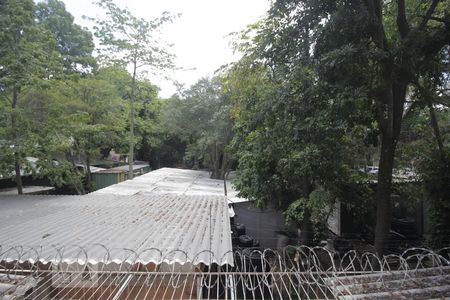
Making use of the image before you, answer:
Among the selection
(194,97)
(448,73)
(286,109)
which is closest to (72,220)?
(286,109)

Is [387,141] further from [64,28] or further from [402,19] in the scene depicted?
[64,28]

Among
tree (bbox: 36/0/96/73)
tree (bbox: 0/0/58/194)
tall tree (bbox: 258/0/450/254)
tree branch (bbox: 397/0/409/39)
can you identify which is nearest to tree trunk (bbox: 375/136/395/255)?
tall tree (bbox: 258/0/450/254)

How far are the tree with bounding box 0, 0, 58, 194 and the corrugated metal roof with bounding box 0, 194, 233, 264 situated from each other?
6.73ft

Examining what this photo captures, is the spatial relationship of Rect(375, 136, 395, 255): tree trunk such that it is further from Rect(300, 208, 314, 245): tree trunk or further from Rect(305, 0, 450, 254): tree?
Rect(300, 208, 314, 245): tree trunk

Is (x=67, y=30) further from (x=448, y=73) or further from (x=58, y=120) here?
(x=448, y=73)

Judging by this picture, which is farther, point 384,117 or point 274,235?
point 274,235

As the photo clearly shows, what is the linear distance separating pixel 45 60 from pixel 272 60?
24.8 ft

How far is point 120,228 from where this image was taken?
5.42 meters

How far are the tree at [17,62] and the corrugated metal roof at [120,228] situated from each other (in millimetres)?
2052

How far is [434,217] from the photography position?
8117 mm

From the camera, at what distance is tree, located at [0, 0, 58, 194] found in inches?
372

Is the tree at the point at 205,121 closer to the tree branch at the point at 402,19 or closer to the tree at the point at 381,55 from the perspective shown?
the tree at the point at 381,55

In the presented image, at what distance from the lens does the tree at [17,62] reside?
9.44m

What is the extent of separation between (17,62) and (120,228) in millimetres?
6986
